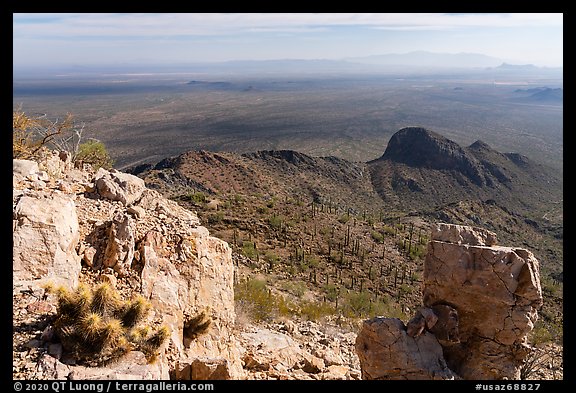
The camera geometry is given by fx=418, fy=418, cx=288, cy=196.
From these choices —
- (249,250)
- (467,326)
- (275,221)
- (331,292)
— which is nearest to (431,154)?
(275,221)

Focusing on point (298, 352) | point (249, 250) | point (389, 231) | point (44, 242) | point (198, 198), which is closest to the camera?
point (44, 242)

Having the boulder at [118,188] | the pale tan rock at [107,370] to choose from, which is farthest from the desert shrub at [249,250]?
the pale tan rock at [107,370]

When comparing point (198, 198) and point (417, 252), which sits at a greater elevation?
point (198, 198)

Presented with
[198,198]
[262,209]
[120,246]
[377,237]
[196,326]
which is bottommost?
[377,237]

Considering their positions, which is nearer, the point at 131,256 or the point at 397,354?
the point at 397,354

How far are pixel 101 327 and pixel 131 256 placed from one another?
2843 millimetres

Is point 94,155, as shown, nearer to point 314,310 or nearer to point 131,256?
point 314,310

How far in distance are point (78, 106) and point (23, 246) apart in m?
151

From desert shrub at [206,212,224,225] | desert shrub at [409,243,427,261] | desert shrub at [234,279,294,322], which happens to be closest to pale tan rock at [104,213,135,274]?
desert shrub at [234,279,294,322]

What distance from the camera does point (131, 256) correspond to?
827cm

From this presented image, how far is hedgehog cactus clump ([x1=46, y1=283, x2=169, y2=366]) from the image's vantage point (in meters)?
5.45

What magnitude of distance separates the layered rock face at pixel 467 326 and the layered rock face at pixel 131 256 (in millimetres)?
3028

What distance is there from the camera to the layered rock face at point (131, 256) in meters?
6.74

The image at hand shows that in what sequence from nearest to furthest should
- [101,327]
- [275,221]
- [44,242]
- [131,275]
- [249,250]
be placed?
[101,327]
[44,242]
[131,275]
[249,250]
[275,221]
